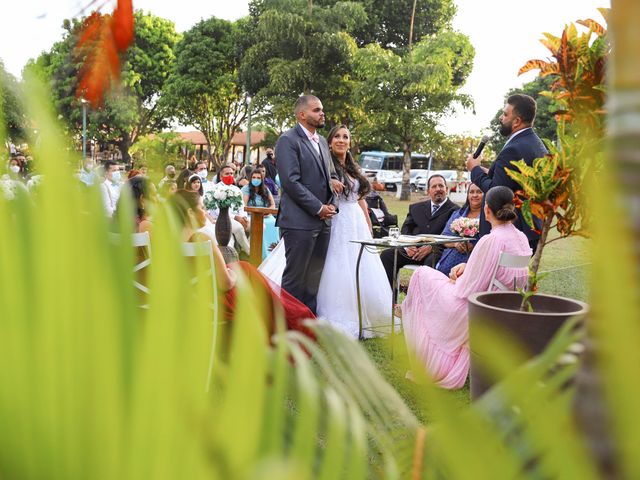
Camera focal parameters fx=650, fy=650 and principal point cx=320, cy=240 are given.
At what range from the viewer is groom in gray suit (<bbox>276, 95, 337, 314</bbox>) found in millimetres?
5426

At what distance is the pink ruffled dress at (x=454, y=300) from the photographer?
4.24m

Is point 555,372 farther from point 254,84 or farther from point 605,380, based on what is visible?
point 254,84

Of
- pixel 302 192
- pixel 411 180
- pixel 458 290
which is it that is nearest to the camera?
pixel 458 290

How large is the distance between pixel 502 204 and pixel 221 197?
3.94 metres

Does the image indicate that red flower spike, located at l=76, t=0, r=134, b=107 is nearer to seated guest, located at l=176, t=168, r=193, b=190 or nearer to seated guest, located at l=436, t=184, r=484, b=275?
seated guest, located at l=176, t=168, r=193, b=190

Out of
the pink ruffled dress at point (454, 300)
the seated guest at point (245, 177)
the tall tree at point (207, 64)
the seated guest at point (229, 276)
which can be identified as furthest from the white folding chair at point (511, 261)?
the tall tree at point (207, 64)

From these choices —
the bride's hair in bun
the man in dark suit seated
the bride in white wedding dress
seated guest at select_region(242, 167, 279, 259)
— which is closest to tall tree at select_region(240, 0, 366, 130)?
seated guest at select_region(242, 167, 279, 259)

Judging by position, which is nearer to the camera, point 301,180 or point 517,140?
point 517,140

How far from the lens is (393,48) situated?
3562 centimetres

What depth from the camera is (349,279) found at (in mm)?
5918

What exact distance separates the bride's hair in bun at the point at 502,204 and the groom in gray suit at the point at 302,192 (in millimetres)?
1621

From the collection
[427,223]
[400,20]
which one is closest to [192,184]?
[427,223]

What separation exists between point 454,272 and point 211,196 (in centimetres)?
348

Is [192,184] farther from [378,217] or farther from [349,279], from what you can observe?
[378,217]
